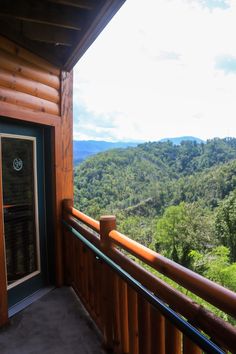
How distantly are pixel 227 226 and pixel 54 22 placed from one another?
35413mm

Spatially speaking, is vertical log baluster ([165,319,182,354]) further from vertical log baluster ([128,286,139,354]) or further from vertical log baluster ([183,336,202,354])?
vertical log baluster ([128,286,139,354])

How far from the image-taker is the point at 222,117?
66062 millimetres

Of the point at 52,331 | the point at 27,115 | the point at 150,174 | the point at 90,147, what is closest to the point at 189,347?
the point at 52,331

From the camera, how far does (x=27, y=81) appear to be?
8.68 feet

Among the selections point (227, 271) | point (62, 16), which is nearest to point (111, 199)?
point (227, 271)

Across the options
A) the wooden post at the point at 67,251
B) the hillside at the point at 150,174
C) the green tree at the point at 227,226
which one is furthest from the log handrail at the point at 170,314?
the hillside at the point at 150,174

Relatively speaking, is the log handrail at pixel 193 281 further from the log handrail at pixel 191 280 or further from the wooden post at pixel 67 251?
the wooden post at pixel 67 251

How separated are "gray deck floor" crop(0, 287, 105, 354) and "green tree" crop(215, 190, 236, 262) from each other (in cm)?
3294

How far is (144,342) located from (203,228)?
117 feet

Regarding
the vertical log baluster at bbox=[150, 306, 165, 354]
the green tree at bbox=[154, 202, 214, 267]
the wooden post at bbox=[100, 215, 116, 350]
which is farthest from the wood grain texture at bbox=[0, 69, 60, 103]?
the green tree at bbox=[154, 202, 214, 267]

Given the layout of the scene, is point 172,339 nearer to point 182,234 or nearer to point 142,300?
point 142,300

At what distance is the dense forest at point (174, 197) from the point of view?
1271 inches

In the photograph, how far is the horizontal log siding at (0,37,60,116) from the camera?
7.84ft

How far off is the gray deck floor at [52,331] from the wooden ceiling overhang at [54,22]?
2.40m
